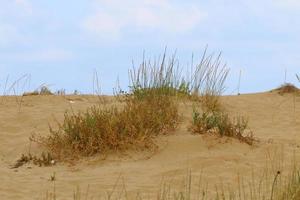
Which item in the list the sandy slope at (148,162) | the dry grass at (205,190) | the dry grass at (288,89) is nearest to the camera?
the dry grass at (205,190)

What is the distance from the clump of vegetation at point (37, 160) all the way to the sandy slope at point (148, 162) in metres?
0.11

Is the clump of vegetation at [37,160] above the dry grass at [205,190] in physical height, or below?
above

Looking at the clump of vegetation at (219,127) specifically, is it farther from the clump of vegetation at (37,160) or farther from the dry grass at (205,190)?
the clump of vegetation at (37,160)

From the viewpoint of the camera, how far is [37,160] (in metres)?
8.14

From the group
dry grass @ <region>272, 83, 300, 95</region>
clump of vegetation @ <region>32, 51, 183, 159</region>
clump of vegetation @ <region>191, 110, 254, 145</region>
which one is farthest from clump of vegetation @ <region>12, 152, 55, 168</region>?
dry grass @ <region>272, 83, 300, 95</region>

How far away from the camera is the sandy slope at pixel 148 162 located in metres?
6.82

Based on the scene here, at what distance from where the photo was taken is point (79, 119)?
8422mm

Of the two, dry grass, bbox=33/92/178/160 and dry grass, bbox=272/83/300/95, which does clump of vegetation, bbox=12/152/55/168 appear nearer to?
dry grass, bbox=33/92/178/160

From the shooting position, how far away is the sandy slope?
6820 millimetres

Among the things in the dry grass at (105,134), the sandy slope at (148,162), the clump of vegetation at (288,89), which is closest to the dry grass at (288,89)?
the clump of vegetation at (288,89)

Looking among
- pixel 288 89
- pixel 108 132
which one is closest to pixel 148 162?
pixel 108 132

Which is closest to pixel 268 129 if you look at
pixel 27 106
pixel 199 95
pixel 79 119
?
pixel 199 95

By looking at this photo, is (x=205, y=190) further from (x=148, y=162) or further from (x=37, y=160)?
(x=37, y=160)

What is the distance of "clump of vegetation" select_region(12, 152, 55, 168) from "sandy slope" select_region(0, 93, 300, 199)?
0.11 meters
